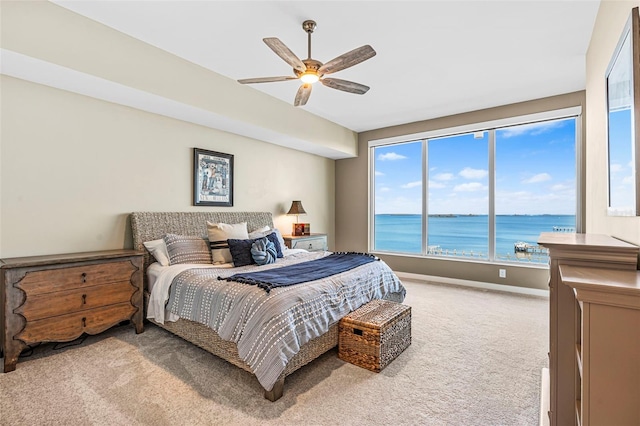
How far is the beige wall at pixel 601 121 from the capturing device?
5.20ft

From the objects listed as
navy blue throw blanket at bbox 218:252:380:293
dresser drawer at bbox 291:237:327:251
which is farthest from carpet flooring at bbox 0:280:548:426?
dresser drawer at bbox 291:237:327:251

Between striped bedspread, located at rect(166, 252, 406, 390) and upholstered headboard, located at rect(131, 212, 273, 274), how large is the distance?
87 centimetres

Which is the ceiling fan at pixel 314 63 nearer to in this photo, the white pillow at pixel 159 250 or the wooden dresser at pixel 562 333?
the wooden dresser at pixel 562 333

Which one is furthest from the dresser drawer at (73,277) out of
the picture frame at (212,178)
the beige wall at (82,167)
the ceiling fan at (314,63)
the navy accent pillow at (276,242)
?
the ceiling fan at (314,63)

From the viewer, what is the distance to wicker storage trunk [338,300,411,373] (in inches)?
92.3

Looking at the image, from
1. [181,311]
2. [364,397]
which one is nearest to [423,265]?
[364,397]

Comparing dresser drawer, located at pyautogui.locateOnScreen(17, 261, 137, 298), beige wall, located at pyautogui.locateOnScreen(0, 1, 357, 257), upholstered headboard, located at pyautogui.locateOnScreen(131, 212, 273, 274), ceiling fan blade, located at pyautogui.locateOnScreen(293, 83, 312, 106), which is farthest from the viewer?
upholstered headboard, located at pyautogui.locateOnScreen(131, 212, 273, 274)

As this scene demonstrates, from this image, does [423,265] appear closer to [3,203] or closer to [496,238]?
[496,238]

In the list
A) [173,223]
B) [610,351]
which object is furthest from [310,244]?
[610,351]

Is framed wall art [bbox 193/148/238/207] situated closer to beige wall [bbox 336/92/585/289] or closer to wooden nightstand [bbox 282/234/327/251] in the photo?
wooden nightstand [bbox 282/234/327/251]

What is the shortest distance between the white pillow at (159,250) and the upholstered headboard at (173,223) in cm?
8

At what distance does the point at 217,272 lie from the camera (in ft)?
9.59

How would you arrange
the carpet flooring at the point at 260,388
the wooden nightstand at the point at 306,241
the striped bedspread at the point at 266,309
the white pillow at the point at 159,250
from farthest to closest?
the wooden nightstand at the point at 306,241
the white pillow at the point at 159,250
the striped bedspread at the point at 266,309
the carpet flooring at the point at 260,388

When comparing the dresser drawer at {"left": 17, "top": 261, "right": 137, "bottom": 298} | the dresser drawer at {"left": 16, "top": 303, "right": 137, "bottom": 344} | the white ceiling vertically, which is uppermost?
the white ceiling
